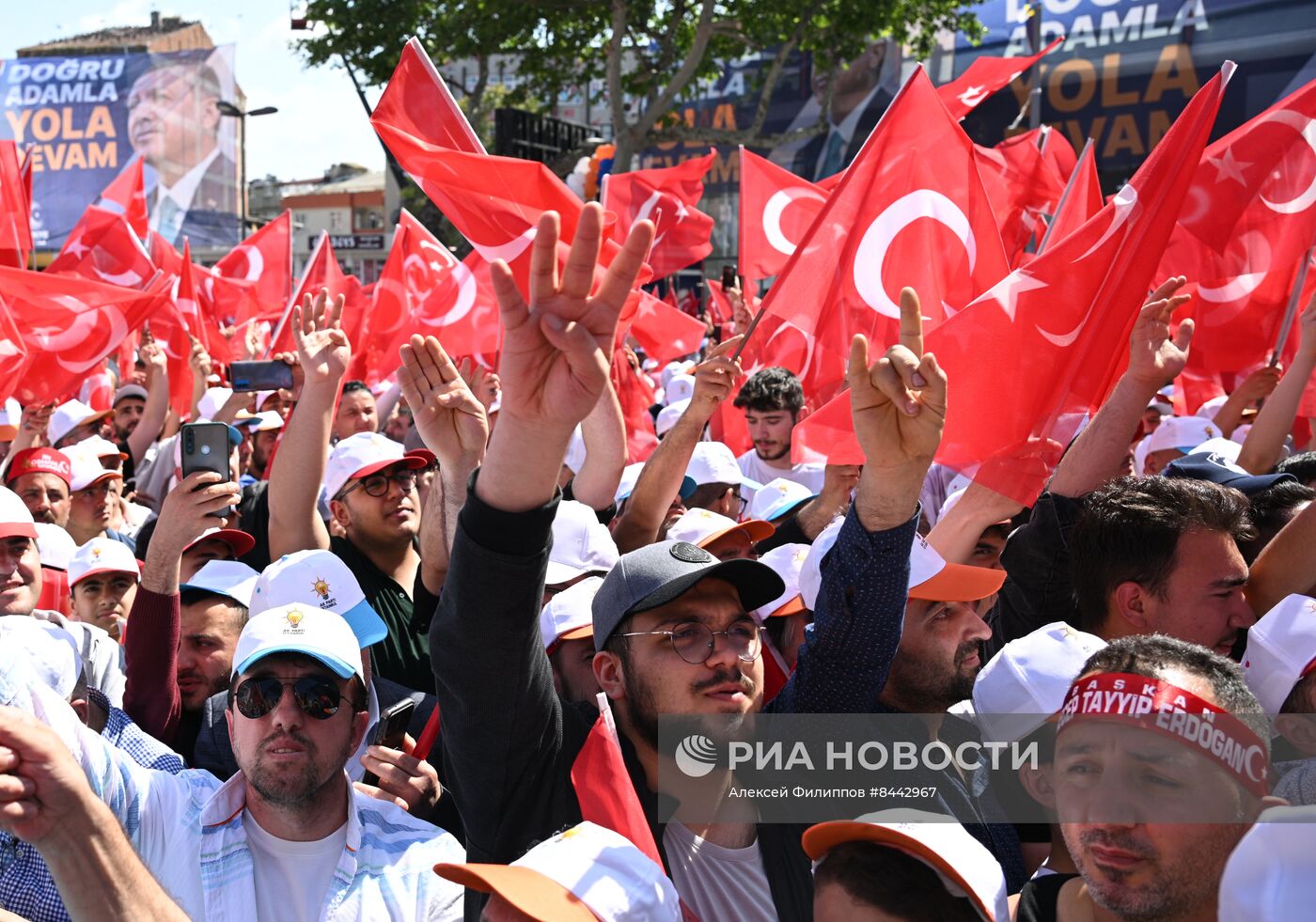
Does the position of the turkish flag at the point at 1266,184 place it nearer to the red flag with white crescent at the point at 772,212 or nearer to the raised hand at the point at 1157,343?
the raised hand at the point at 1157,343

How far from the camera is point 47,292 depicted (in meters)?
7.23

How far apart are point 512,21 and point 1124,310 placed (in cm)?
1783

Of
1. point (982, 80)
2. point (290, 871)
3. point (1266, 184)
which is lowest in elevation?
point (290, 871)

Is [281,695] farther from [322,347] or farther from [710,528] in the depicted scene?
[322,347]

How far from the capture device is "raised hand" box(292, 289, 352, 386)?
4527 mm

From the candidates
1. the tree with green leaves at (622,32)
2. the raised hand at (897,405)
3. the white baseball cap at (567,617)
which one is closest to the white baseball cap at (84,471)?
the white baseball cap at (567,617)

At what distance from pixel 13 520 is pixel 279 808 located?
84.7 inches

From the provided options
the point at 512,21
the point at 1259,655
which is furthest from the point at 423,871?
the point at 512,21

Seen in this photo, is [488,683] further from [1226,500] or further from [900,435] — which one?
[1226,500]

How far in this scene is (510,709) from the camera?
245cm

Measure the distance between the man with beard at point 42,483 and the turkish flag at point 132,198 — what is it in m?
4.98

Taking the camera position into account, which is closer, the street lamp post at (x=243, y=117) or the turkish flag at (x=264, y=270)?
the turkish flag at (x=264, y=270)

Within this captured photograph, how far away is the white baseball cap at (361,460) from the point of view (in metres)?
4.72

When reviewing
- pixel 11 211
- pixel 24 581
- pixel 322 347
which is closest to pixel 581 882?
pixel 322 347
